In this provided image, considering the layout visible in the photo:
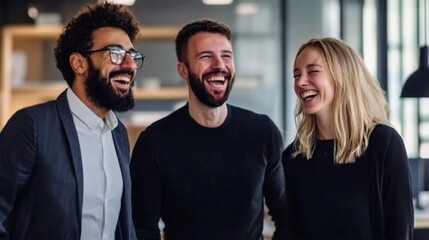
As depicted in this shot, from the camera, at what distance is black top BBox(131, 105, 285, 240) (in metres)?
2.20

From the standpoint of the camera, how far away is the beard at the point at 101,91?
6.37 feet

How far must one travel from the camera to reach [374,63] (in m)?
5.40

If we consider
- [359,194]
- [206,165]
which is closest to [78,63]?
[206,165]

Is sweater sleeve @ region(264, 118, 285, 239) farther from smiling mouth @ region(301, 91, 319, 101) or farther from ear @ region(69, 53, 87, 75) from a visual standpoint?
ear @ region(69, 53, 87, 75)

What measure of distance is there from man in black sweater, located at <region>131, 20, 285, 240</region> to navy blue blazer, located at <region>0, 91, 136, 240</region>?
0.46m

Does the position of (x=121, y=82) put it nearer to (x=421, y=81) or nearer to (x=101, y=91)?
(x=101, y=91)

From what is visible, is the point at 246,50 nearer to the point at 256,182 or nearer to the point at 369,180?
the point at 256,182

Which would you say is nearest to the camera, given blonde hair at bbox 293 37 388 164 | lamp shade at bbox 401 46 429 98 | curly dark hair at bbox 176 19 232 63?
blonde hair at bbox 293 37 388 164

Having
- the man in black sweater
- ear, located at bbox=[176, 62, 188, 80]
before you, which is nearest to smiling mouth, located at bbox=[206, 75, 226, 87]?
the man in black sweater

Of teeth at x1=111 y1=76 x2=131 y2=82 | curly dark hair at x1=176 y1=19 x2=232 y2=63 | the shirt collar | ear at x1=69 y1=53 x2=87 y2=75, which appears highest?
curly dark hair at x1=176 y1=19 x2=232 y2=63

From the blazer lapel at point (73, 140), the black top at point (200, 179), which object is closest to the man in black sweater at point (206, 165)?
the black top at point (200, 179)

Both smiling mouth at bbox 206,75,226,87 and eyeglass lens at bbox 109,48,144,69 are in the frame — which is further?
smiling mouth at bbox 206,75,226,87

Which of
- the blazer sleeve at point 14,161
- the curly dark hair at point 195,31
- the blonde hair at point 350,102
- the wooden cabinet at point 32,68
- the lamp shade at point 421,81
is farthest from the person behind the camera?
the wooden cabinet at point 32,68

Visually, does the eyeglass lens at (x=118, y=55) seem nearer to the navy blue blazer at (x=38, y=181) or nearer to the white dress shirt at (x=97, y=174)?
the white dress shirt at (x=97, y=174)
